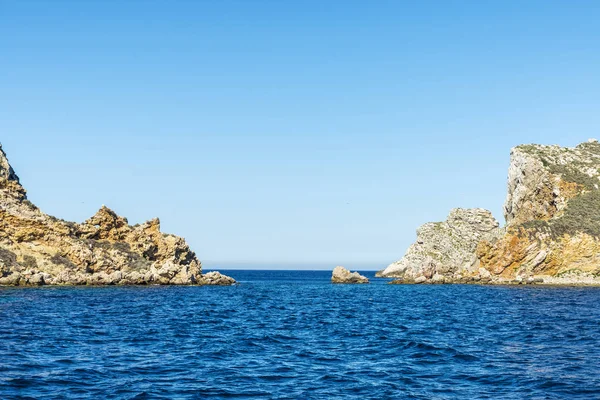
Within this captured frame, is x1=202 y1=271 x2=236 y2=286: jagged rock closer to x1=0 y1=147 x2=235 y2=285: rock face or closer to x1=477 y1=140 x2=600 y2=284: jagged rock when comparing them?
x1=0 y1=147 x2=235 y2=285: rock face

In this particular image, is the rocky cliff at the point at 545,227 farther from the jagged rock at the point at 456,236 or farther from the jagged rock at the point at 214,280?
the jagged rock at the point at 214,280

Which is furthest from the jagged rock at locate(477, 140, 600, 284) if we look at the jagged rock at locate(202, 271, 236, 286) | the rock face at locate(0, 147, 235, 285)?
the rock face at locate(0, 147, 235, 285)

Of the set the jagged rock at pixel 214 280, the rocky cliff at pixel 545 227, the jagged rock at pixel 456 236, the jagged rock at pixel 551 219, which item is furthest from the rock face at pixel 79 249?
the jagged rock at pixel 456 236

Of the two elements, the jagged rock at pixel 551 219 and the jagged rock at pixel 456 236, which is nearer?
the jagged rock at pixel 551 219

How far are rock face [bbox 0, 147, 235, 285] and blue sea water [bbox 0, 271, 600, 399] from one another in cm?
4927

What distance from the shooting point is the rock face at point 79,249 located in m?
101

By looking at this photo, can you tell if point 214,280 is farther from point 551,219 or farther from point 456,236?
point 456,236

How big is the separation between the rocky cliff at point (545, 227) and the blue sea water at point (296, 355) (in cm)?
6039

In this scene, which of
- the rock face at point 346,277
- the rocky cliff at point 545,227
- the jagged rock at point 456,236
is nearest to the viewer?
the rocky cliff at point 545,227

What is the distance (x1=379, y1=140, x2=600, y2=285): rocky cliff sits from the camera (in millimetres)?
111450

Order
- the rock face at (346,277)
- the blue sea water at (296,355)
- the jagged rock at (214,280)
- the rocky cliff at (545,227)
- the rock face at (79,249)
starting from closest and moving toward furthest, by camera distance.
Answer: the blue sea water at (296,355) < the rock face at (79,249) < the rocky cliff at (545,227) < the jagged rock at (214,280) < the rock face at (346,277)

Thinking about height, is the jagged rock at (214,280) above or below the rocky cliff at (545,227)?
below

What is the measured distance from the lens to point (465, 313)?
58125mm

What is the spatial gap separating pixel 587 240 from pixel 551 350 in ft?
287
